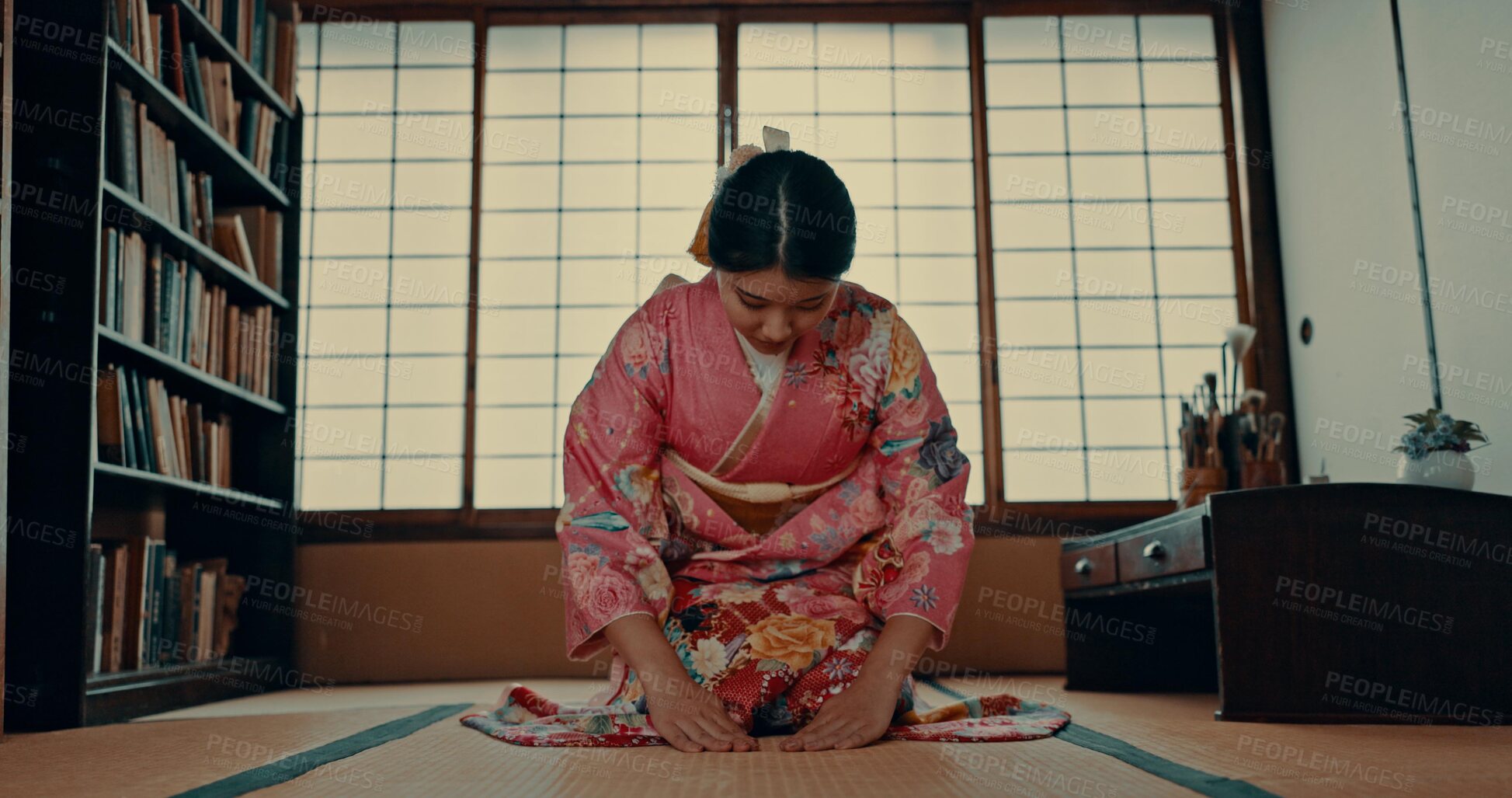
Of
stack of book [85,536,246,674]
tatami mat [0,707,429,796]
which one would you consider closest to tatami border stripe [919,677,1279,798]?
tatami mat [0,707,429,796]

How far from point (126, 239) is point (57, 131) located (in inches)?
13.9

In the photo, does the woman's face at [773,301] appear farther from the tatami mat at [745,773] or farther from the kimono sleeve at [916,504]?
the tatami mat at [745,773]

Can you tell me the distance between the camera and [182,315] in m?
3.44

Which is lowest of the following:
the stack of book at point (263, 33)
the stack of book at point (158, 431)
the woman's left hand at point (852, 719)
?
the woman's left hand at point (852, 719)

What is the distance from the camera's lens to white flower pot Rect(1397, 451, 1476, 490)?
2699 millimetres

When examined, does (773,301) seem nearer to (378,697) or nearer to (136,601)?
(136,601)

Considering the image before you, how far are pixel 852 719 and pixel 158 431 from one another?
2303 millimetres

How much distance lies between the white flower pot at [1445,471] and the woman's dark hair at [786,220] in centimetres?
159

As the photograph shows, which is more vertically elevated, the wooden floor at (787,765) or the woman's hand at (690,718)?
the woman's hand at (690,718)

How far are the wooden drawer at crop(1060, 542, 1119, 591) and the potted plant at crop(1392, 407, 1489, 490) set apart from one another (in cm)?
82

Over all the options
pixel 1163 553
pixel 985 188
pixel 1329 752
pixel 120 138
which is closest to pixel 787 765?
pixel 1329 752

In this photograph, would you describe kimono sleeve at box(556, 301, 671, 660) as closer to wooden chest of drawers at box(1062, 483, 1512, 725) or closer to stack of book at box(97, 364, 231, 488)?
wooden chest of drawers at box(1062, 483, 1512, 725)

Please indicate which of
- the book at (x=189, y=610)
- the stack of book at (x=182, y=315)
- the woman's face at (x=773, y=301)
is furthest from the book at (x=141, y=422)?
the woman's face at (x=773, y=301)

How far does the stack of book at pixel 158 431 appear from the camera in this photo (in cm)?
301
